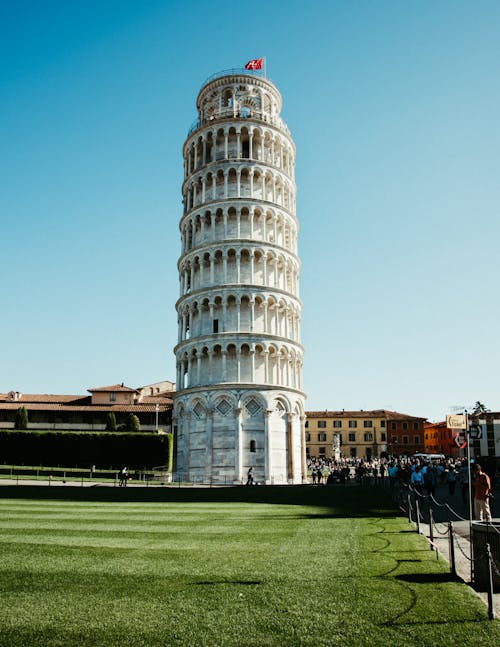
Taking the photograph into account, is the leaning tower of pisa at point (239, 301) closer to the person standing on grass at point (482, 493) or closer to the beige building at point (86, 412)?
the beige building at point (86, 412)

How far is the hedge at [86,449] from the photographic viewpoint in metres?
57.8

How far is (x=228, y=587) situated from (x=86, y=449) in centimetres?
5330

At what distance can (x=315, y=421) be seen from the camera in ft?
440

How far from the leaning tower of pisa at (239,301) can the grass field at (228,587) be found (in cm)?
3534

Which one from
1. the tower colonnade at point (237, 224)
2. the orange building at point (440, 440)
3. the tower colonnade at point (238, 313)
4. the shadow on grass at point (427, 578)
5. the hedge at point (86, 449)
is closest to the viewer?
the shadow on grass at point (427, 578)

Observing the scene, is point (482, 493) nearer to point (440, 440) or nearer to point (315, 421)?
point (315, 421)

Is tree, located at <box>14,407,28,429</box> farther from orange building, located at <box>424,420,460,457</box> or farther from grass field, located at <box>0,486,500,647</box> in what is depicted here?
orange building, located at <box>424,420,460,457</box>

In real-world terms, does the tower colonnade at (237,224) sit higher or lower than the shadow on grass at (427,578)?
higher

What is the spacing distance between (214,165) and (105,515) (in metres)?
46.0

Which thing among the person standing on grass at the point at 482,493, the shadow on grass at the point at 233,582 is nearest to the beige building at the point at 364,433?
the person standing on grass at the point at 482,493

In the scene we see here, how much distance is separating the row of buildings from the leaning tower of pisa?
1719 cm

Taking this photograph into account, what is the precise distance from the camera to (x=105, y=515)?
63.7 feet

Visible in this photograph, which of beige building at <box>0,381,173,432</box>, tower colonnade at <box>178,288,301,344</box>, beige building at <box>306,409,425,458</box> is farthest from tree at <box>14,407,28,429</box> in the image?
beige building at <box>306,409,425,458</box>

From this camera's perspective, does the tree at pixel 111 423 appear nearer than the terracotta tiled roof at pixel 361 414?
Yes
